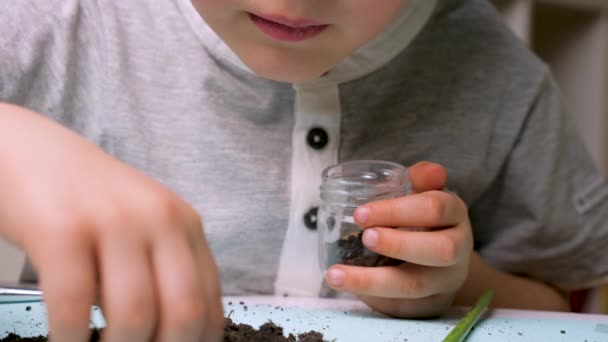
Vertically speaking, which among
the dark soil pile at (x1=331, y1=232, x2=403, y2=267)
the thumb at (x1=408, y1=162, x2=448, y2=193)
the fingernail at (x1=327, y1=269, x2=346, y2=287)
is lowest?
the fingernail at (x1=327, y1=269, x2=346, y2=287)

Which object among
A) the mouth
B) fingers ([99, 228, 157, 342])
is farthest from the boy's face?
fingers ([99, 228, 157, 342])

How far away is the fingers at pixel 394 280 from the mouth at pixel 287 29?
0.15 metres

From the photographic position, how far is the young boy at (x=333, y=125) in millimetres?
473

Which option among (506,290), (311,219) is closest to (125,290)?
(311,219)

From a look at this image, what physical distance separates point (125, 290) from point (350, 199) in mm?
262

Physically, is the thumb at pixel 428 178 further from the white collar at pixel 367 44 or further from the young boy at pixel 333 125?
the white collar at pixel 367 44

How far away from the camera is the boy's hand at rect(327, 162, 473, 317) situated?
459 millimetres

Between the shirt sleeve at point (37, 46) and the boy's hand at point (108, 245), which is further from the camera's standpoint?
the shirt sleeve at point (37, 46)

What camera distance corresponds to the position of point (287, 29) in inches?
17.5

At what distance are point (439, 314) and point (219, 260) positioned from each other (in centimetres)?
21

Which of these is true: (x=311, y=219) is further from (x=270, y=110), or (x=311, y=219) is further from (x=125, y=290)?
(x=125, y=290)

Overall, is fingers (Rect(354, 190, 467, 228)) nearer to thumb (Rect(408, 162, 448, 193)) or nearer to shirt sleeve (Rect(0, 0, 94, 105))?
thumb (Rect(408, 162, 448, 193))

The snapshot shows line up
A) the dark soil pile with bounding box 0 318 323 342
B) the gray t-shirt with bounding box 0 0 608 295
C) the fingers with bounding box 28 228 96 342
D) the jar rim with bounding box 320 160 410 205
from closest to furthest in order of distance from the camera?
the fingers with bounding box 28 228 96 342 → the dark soil pile with bounding box 0 318 323 342 → the jar rim with bounding box 320 160 410 205 → the gray t-shirt with bounding box 0 0 608 295

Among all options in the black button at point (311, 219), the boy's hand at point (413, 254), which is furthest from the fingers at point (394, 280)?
the black button at point (311, 219)
